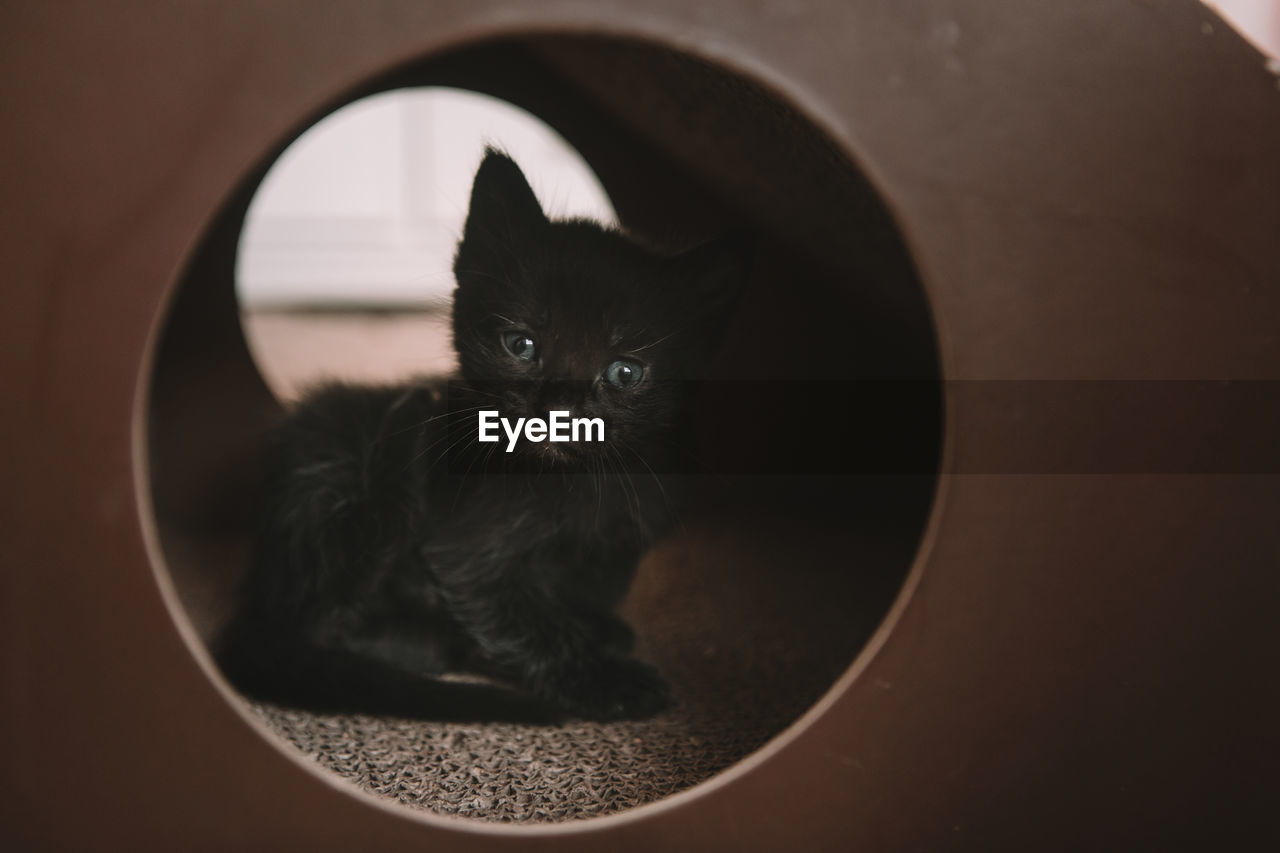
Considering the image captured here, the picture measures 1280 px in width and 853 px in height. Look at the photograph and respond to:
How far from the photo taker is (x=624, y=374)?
1.11 m

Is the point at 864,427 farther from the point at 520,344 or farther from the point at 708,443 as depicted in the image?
the point at 520,344

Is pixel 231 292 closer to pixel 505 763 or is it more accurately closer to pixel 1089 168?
pixel 505 763

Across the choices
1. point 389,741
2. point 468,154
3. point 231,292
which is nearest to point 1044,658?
point 389,741

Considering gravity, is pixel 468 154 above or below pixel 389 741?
above

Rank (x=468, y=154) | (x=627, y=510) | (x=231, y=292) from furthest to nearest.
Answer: (x=468, y=154), (x=231, y=292), (x=627, y=510)

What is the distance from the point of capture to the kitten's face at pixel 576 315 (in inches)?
41.9

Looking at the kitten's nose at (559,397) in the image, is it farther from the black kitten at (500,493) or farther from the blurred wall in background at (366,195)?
the blurred wall in background at (366,195)

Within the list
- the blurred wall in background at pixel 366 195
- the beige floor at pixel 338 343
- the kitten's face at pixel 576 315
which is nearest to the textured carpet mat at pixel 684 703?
the kitten's face at pixel 576 315

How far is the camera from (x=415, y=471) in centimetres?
122

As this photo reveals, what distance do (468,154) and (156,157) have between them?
3.31m

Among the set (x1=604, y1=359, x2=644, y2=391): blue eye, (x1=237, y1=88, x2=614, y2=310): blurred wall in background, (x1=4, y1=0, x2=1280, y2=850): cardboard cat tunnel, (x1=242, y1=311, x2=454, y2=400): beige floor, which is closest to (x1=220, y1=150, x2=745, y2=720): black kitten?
(x1=604, y1=359, x2=644, y2=391): blue eye

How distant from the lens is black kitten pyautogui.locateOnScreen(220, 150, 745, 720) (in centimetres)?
107

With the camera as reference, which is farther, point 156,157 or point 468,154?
point 468,154

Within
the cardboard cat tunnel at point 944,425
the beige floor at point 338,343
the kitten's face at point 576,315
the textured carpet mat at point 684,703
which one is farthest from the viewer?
the beige floor at point 338,343
